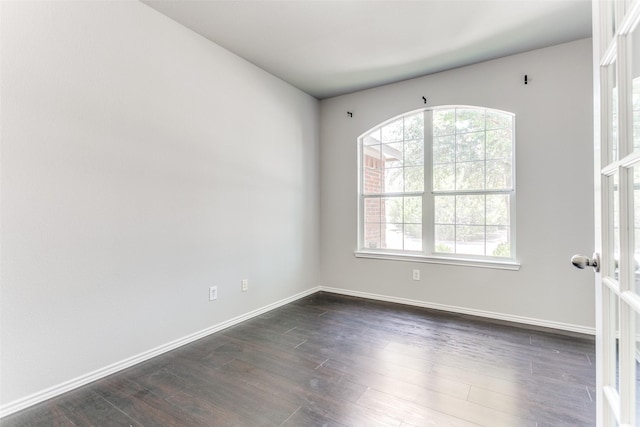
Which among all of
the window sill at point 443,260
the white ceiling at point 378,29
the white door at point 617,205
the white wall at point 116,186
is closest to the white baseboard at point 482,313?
the window sill at point 443,260

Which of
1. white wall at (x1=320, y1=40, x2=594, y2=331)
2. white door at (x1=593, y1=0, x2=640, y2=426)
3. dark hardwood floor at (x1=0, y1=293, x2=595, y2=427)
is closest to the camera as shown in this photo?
white door at (x1=593, y1=0, x2=640, y2=426)

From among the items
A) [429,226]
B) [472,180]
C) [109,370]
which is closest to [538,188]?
[472,180]

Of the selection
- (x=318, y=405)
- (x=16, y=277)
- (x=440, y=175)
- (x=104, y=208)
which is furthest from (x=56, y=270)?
(x=440, y=175)

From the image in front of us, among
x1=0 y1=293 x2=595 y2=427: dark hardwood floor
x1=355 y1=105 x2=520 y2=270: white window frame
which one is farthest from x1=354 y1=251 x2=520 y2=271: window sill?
x1=0 y1=293 x2=595 y2=427: dark hardwood floor

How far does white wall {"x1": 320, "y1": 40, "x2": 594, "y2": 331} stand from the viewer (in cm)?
267

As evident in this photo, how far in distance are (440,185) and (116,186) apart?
3.08 metres

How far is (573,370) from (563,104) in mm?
2245

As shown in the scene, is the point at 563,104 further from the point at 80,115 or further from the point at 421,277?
the point at 80,115

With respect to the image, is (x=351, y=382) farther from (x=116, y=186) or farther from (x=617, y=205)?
(x=116, y=186)

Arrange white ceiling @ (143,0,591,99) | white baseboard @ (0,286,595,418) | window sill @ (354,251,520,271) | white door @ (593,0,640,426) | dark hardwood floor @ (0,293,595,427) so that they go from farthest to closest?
window sill @ (354,251,520,271) < white ceiling @ (143,0,591,99) < white baseboard @ (0,286,595,418) < dark hardwood floor @ (0,293,595,427) < white door @ (593,0,640,426)

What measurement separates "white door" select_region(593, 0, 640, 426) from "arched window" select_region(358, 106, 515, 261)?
7.54ft

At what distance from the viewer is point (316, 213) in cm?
416

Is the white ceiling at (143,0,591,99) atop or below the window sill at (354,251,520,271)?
atop

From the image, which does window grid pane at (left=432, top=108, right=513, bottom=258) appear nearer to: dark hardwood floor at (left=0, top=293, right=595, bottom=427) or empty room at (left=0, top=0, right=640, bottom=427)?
empty room at (left=0, top=0, right=640, bottom=427)
